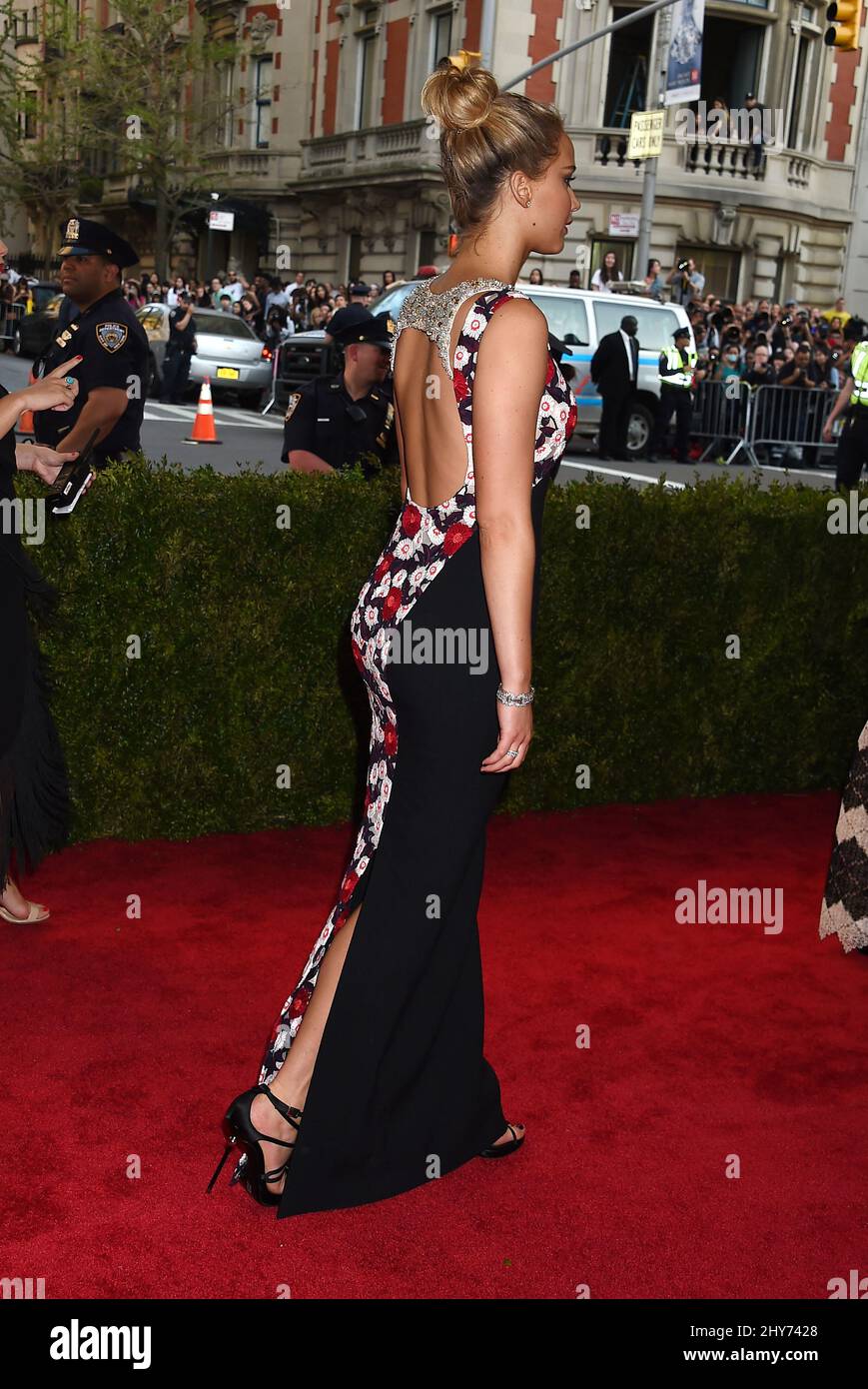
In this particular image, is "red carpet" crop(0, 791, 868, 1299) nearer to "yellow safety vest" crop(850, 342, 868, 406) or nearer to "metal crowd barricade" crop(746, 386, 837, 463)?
"yellow safety vest" crop(850, 342, 868, 406)

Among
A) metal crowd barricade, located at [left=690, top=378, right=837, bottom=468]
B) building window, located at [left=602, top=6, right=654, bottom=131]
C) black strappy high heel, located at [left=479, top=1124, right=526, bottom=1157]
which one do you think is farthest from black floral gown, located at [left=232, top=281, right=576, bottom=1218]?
building window, located at [left=602, top=6, right=654, bottom=131]

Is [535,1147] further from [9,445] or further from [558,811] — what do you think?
[558,811]

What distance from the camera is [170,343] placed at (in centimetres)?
2348

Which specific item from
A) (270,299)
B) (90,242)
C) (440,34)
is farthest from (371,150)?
(90,242)

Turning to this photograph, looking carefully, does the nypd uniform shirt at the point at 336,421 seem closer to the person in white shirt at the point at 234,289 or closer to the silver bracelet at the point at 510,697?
the silver bracelet at the point at 510,697

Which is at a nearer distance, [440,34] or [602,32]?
[602,32]

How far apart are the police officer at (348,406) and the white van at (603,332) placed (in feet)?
44.9

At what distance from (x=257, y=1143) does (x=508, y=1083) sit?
2.97 ft

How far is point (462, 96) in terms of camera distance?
2965 mm

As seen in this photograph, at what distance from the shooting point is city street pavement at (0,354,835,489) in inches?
671

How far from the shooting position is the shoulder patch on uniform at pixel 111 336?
19.5ft

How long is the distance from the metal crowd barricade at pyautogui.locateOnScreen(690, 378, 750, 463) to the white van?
2.55 ft

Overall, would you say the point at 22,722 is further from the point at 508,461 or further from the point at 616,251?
the point at 616,251

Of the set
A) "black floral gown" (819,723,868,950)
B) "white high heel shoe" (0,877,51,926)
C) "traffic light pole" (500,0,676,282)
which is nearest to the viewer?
"white high heel shoe" (0,877,51,926)
